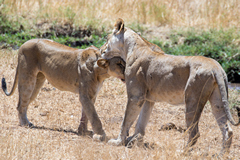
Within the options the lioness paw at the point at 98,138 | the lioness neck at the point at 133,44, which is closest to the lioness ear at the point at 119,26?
the lioness neck at the point at 133,44

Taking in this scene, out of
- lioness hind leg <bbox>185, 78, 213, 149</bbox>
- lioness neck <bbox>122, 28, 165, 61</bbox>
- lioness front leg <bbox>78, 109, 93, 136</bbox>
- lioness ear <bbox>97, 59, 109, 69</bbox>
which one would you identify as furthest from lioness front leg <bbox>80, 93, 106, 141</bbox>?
lioness hind leg <bbox>185, 78, 213, 149</bbox>

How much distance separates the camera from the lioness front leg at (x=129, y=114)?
471 centimetres

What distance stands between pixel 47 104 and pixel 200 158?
3.73 metres

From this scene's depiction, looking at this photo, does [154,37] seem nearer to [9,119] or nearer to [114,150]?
[9,119]

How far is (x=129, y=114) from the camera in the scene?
4.76 meters

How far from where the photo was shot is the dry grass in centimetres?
1249

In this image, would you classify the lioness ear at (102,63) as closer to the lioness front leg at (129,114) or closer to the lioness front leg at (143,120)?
the lioness front leg at (129,114)

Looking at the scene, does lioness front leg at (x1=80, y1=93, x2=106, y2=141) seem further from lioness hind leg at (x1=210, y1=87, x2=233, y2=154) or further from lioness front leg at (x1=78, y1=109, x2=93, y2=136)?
lioness hind leg at (x1=210, y1=87, x2=233, y2=154)

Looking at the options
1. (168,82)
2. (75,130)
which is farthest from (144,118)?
(75,130)

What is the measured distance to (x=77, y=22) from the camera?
12.1 metres

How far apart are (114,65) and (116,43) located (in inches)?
12.8

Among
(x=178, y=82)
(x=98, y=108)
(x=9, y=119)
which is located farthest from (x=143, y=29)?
(x=178, y=82)

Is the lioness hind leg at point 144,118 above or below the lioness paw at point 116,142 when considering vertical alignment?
above

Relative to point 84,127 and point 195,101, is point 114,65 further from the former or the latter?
point 195,101
